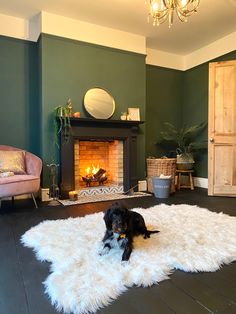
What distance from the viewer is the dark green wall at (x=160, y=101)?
525 centimetres

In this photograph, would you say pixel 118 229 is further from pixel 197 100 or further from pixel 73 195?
pixel 197 100

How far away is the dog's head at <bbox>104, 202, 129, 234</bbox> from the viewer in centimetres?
167

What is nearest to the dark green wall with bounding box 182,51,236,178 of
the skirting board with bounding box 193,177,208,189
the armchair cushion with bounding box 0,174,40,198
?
the skirting board with bounding box 193,177,208,189

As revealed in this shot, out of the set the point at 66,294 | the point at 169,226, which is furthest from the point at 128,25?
the point at 66,294

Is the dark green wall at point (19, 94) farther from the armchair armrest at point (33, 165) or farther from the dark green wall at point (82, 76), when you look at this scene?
the armchair armrest at point (33, 165)

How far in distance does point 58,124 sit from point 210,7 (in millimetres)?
2961

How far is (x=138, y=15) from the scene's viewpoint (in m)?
3.91

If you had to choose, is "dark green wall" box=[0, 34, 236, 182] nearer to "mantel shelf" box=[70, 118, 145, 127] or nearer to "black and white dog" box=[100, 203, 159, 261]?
"mantel shelf" box=[70, 118, 145, 127]

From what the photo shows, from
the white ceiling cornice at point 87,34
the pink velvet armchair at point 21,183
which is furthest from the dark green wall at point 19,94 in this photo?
the pink velvet armchair at point 21,183

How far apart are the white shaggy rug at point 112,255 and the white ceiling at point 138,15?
3.13m

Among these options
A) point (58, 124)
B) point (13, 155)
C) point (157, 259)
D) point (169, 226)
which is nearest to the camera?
point (157, 259)

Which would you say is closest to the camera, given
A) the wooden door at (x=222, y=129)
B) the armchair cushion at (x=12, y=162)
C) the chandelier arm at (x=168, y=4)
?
the chandelier arm at (x=168, y=4)

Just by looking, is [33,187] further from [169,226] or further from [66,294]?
[66,294]

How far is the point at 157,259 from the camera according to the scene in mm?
1687
